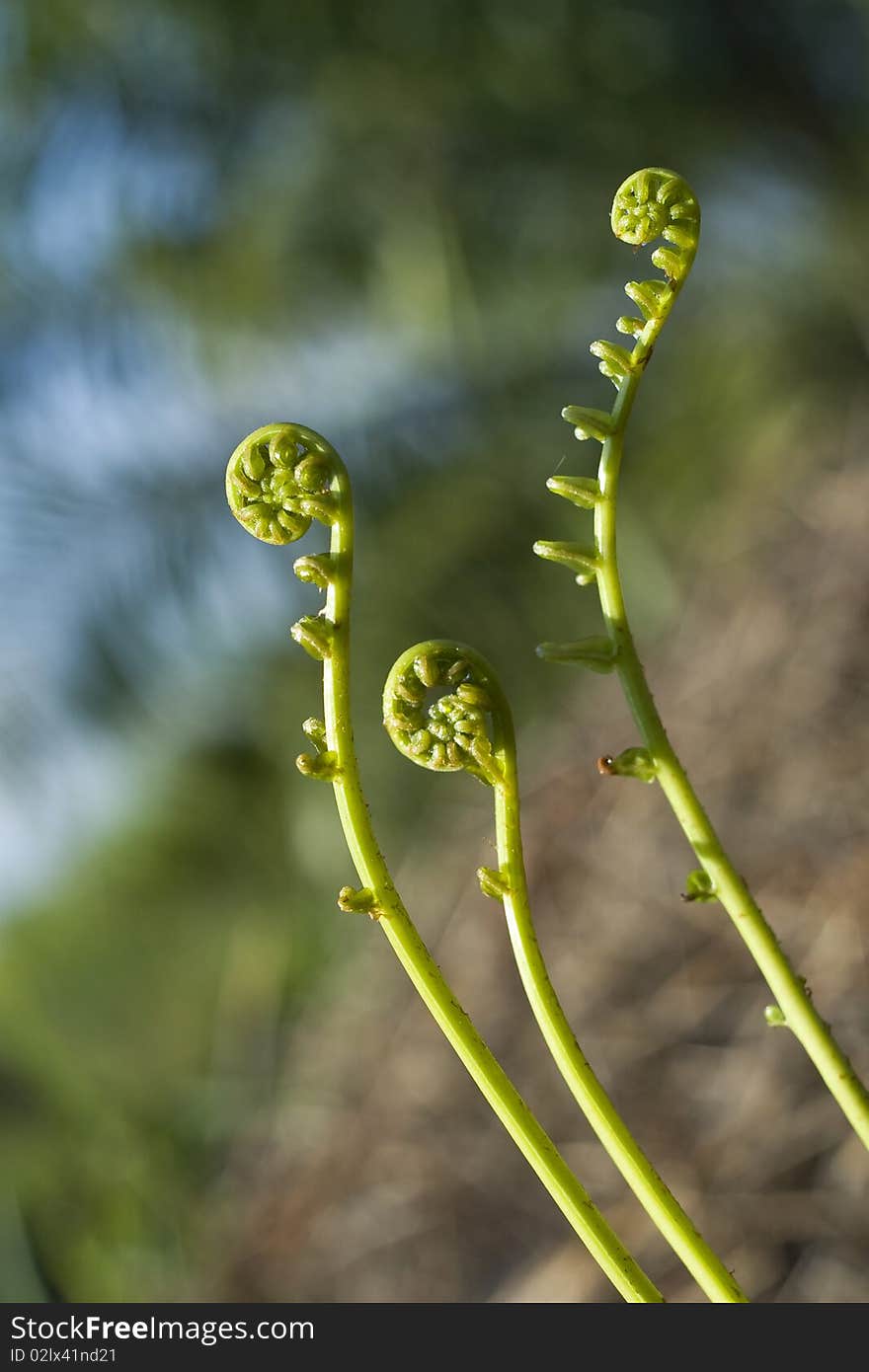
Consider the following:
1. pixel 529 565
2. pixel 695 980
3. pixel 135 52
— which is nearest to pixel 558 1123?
pixel 695 980

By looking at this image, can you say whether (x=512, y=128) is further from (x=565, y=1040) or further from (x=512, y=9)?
(x=565, y=1040)

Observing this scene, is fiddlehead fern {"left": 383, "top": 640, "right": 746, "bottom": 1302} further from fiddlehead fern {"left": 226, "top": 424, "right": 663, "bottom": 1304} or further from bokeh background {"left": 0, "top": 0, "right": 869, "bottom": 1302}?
bokeh background {"left": 0, "top": 0, "right": 869, "bottom": 1302}

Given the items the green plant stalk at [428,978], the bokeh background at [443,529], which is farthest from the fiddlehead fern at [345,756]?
the bokeh background at [443,529]

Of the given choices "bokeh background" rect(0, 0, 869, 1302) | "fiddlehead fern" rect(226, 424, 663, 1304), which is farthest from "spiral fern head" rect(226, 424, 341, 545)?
"bokeh background" rect(0, 0, 869, 1302)

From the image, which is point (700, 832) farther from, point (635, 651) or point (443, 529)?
point (443, 529)

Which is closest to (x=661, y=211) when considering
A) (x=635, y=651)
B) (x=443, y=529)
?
(x=635, y=651)

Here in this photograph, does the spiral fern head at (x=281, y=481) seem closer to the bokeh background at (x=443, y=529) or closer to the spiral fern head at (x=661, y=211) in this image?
the spiral fern head at (x=661, y=211)

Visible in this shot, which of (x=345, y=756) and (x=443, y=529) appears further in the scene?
(x=443, y=529)

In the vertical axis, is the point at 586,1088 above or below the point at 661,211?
below
